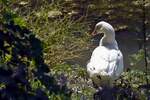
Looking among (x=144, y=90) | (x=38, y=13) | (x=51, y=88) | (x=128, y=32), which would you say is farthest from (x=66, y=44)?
(x=51, y=88)

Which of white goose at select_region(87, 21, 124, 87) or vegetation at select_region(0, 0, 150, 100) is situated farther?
white goose at select_region(87, 21, 124, 87)

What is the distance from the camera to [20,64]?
1.82 meters

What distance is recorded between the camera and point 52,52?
472 cm

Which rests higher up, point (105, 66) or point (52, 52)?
point (105, 66)

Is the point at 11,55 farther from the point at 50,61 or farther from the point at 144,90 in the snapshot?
the point at 50,61

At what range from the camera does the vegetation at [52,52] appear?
178 cm

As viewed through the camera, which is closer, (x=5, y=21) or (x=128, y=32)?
(x=5, y=21)

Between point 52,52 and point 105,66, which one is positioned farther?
point 52,52

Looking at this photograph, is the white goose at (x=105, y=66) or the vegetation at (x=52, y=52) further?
the white goose at (x=105, y=66)

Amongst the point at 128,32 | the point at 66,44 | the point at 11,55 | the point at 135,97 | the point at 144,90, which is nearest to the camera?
the point at 11,55

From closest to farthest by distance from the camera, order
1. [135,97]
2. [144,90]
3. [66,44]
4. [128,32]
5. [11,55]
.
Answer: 1. [11,55]
2. [135,97]
3. [144,90]
4. [66,44]
5. [128,32]

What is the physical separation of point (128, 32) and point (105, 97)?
4170 millimetres

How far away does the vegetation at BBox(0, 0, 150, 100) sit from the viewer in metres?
1.78

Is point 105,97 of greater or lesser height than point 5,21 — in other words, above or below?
below
